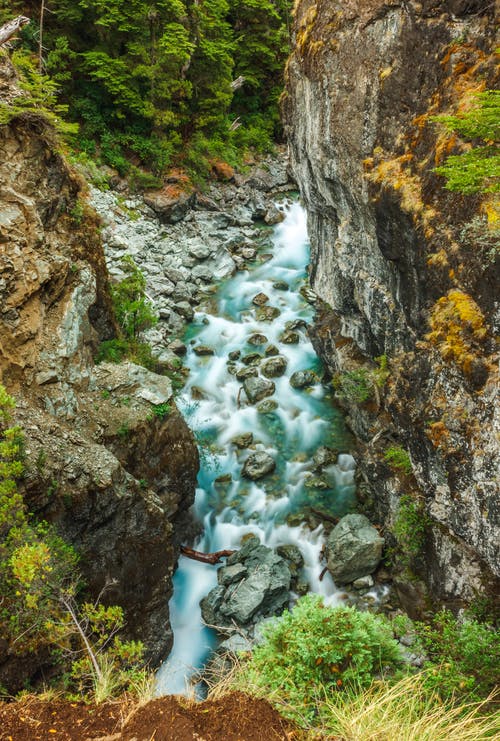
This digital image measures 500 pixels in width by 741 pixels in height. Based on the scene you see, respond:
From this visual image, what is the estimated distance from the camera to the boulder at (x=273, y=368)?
Result: 569 inches

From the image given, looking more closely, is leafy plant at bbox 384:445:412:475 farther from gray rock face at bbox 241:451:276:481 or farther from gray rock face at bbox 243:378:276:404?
gray rock face at bbox 243:378:276:404

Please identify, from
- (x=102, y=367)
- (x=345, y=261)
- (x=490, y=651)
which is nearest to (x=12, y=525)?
(x=102, y=367)

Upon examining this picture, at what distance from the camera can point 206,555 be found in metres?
10.6

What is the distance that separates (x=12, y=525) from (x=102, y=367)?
417cm

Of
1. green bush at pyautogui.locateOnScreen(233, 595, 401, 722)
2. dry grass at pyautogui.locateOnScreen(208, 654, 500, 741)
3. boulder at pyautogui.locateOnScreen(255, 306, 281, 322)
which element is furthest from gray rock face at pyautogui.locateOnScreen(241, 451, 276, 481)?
dry grass at pyautogui.locateOnScreen(208, 654, 500, 741)

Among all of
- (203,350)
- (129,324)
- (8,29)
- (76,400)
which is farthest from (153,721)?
(203,350)

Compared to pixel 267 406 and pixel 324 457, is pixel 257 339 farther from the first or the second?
pixel 324 457

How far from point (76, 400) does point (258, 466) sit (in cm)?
540

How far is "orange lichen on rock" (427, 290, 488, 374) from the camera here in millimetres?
5633

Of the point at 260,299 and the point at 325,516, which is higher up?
the point at 260,299

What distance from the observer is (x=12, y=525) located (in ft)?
19.3

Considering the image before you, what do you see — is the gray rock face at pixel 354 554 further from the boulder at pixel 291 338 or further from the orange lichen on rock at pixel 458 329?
the boulder at pixel 291 338

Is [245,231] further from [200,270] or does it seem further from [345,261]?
[345,261]

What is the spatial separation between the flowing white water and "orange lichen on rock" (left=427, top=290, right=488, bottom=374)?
19.5ft
